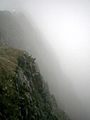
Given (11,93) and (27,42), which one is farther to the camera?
(27,42)

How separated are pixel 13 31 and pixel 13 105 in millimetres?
152692

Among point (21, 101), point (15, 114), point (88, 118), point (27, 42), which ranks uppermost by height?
point (27, 42)

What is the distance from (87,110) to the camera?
198250 millimetres

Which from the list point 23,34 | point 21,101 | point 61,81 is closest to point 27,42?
point 23,34

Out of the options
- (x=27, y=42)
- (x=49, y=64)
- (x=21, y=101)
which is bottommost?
(x=21, y=101)

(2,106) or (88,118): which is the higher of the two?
(88,118)

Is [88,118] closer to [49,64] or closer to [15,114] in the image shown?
[49,64]

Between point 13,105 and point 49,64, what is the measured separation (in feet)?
545

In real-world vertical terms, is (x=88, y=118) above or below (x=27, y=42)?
below

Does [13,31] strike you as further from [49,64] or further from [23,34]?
[49,64]

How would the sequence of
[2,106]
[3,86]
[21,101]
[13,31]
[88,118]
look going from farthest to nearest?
[88,118]
[13,31]
[21,101]
[3,86]
[2,106]

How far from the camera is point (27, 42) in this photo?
18625 centimetres

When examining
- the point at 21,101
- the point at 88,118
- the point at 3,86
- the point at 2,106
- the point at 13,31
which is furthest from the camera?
the point at 88,118

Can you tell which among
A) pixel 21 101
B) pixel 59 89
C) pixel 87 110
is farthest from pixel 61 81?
pixel 21 101
